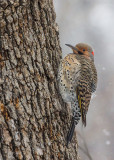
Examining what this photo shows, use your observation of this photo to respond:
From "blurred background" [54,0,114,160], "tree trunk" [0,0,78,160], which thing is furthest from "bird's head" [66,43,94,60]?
"blurred background" [54,0,114,160]

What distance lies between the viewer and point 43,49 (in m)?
2.52

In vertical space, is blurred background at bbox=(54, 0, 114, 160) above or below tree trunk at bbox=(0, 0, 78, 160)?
above

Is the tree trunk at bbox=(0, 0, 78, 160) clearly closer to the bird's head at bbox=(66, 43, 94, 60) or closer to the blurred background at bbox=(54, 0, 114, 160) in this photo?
the bird's head at bbox=(66, 43, 94, 60)

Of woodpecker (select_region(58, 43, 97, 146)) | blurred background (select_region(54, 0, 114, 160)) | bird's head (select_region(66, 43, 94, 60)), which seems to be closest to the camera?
woodpecker (select_region(58, 43, 97, 146))

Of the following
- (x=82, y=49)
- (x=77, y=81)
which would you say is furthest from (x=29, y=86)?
(x=82, y=49)

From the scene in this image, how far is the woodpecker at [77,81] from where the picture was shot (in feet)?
10.4

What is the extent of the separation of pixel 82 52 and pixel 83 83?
21.7 inches

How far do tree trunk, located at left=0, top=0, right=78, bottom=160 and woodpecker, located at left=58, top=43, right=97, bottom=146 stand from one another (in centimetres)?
48

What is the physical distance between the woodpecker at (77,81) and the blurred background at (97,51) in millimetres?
2712

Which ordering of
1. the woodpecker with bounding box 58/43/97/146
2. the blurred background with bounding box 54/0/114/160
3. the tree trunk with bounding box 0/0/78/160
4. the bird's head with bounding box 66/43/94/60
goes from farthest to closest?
the blurred background with bounding box 54/0/114/160
the bird's head with bounding box 66/43/94/60
the woodpecker with bounding box 58/43/97/146
the tree trunk with bounding box 0/0/78/160

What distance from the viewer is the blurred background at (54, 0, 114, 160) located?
7797mm

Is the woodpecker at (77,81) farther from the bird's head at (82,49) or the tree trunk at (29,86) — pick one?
the tree trunk at (29,86)

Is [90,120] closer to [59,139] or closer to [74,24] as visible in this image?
[74,24]

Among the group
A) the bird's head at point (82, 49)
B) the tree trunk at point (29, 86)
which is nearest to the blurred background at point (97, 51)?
the bird's head at point (82, 49)
